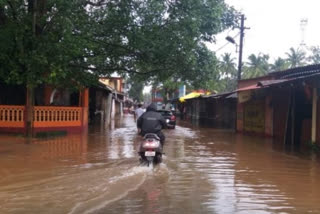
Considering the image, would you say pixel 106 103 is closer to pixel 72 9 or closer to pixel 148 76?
pixel 148 76

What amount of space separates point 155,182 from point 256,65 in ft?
194

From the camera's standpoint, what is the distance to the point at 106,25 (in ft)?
59.2

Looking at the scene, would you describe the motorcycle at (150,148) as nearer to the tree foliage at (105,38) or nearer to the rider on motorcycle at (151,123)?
the rider on motorcycle at (151,123)

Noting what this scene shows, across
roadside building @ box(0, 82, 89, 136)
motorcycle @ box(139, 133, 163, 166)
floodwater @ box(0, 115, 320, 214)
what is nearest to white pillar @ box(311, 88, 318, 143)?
floodwater @ box(0, 115, 320, 214)

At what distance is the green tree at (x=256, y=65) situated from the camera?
207 ft

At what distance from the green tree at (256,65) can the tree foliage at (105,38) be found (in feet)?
145

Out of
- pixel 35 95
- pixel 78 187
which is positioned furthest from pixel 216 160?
pixel 35 95

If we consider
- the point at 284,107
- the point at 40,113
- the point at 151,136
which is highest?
the point at 284,107

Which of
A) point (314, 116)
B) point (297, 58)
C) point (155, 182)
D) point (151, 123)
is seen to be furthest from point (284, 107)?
point (297, 58)

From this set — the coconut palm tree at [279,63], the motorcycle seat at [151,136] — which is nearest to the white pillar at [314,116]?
the motorcycle seat at [151,136]

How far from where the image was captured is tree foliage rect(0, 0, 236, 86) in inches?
595

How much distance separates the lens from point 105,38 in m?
18.9

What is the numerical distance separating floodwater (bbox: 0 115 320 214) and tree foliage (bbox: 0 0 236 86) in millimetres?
3643

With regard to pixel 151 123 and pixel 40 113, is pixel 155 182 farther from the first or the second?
pixel 40 113
